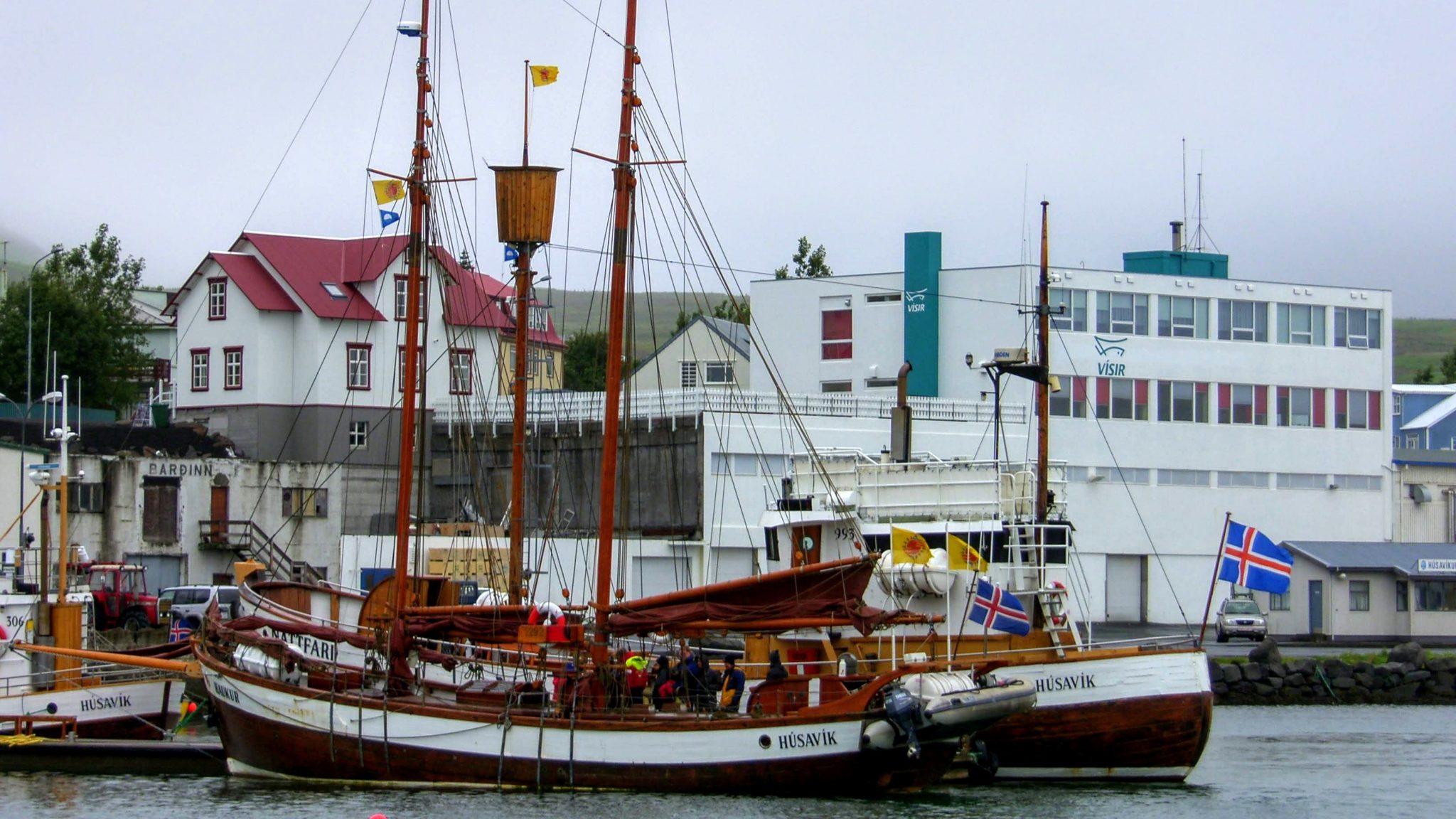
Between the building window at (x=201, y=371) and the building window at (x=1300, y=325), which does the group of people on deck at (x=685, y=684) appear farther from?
the building window at (x=1300, y=325)

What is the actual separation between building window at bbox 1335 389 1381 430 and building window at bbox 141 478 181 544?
4503 cm

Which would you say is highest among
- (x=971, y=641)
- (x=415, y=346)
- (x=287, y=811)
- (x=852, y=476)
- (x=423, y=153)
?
(x=423, y=153)

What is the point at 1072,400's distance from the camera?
70688 millimetres

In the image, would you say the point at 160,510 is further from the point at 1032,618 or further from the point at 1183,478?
the point at 1032,618

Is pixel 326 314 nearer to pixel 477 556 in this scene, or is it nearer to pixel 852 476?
pixel 477 556

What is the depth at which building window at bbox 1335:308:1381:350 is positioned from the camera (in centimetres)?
7681

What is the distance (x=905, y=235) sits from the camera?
74.3 metres

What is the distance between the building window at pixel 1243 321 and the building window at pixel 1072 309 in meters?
6.31

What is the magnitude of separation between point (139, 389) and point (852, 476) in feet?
205

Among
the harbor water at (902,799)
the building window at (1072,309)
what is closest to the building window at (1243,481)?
the building window at (1072,309)

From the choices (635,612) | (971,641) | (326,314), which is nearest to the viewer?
(635,612)

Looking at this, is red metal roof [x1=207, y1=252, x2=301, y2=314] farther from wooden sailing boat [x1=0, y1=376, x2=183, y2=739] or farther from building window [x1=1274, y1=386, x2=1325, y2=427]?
building window [x1=1274, y1=386, x2=1325, y2=427]

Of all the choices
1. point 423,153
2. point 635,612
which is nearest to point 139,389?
point 423,153

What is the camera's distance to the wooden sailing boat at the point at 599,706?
31.1 m
